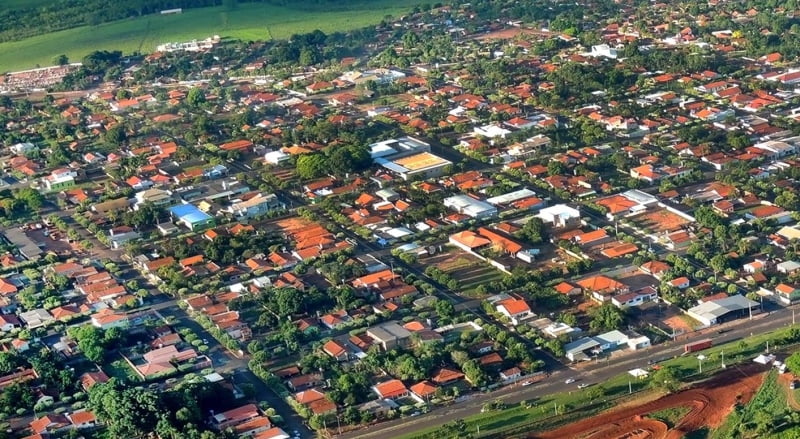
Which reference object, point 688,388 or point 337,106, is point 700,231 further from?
point 337,106

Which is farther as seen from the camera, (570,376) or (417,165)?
(417,165)

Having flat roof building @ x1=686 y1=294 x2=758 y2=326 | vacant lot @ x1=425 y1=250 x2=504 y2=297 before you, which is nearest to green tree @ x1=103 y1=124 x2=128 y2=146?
vacant lot @ x1=425 y1=250 x2=504 y2=297

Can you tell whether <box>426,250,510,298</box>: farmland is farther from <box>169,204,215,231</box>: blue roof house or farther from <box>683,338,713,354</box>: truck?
<box>169,204,215,231</box>: blue roof house

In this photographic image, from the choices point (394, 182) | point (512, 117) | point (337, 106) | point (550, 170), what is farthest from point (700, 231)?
point (337, 106)

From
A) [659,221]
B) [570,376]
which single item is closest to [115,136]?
[659,221]

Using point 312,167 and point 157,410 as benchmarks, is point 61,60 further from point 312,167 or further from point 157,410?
point 157,410

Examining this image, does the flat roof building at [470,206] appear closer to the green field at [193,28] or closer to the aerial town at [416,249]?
the aerial town at [416,249]
